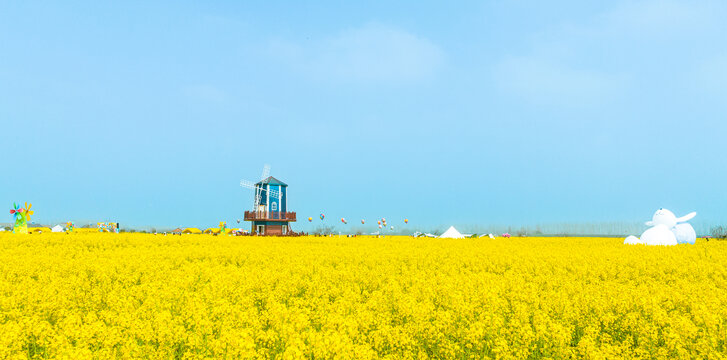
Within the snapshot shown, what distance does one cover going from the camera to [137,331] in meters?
5.98

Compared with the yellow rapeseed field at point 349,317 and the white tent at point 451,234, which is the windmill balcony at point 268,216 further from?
the yellow rapeseed field at point 349,317

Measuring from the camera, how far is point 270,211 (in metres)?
54.2

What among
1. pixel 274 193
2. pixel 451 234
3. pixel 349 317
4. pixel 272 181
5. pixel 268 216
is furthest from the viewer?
pixel 272 181

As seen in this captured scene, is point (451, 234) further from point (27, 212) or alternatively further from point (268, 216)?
point (27, 212)

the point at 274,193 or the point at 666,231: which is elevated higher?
the point at 274,193

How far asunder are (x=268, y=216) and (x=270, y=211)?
95 centimetres

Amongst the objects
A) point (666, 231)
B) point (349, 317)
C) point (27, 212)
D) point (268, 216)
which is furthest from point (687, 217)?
point (27, 212)

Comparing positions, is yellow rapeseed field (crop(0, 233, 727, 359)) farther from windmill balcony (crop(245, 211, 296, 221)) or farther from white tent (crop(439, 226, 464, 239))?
windmill balcony (crop(245, 211, 296, 221))

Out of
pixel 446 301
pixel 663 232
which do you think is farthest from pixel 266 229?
pixel 446 301

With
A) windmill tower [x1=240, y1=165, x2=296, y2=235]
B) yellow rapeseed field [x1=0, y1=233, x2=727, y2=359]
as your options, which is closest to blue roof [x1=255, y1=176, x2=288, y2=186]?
windmill tower [x1=240, y1=165, x2=296, y2=235]

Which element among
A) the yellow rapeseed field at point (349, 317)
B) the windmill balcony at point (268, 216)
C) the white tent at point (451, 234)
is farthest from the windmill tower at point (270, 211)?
the yellow rapeseed field at point (349, 317)

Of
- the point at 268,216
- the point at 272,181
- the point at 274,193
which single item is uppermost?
the point at 272,181

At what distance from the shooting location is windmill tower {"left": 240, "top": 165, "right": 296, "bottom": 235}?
175ft

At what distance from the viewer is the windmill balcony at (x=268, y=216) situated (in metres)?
52.8
